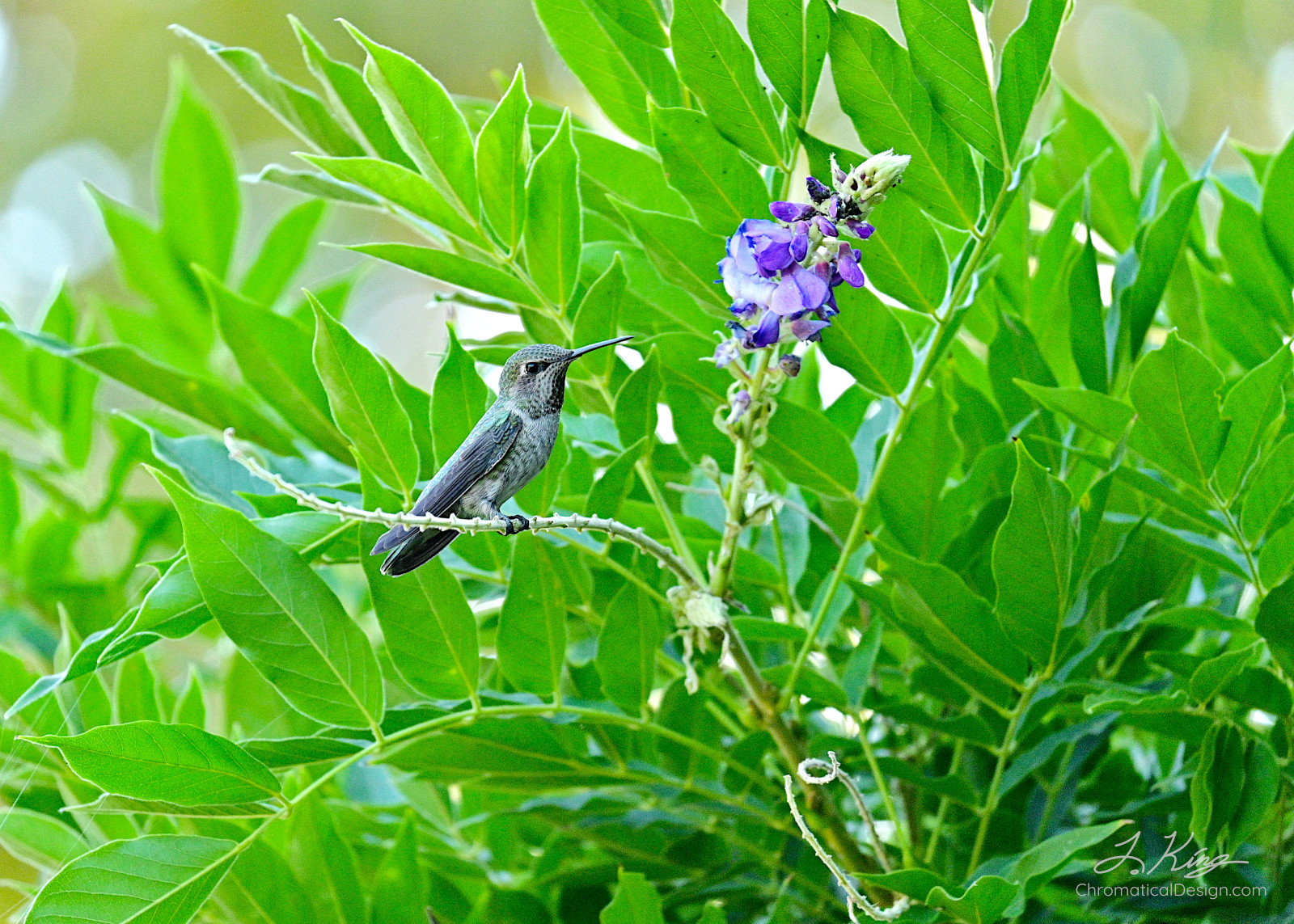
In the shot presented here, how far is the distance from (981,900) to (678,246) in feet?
1.28

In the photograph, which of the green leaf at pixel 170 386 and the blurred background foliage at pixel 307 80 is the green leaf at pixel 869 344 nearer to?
the green leaf at pixel 170 386

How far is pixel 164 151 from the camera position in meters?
1.19

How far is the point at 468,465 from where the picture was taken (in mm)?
650

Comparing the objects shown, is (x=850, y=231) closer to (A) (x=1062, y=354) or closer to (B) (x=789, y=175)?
(B) (x=789, y=175)

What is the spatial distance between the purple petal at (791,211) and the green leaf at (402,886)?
1.56 feet

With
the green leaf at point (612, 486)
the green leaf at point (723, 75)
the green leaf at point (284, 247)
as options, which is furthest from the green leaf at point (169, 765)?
the green leaf at point (284, 247)

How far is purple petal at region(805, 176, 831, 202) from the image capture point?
57 centimetres

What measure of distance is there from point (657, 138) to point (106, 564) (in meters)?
0.83

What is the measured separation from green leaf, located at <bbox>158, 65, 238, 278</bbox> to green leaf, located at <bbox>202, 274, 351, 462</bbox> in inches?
14.9

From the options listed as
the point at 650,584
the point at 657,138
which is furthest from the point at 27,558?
the point at 657,138

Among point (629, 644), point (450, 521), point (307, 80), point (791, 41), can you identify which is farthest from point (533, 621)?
point (307, 80)

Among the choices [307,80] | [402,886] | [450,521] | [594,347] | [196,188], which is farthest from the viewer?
[307,80]

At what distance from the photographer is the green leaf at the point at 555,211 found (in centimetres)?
67

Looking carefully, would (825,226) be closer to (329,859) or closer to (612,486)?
(612,486)
